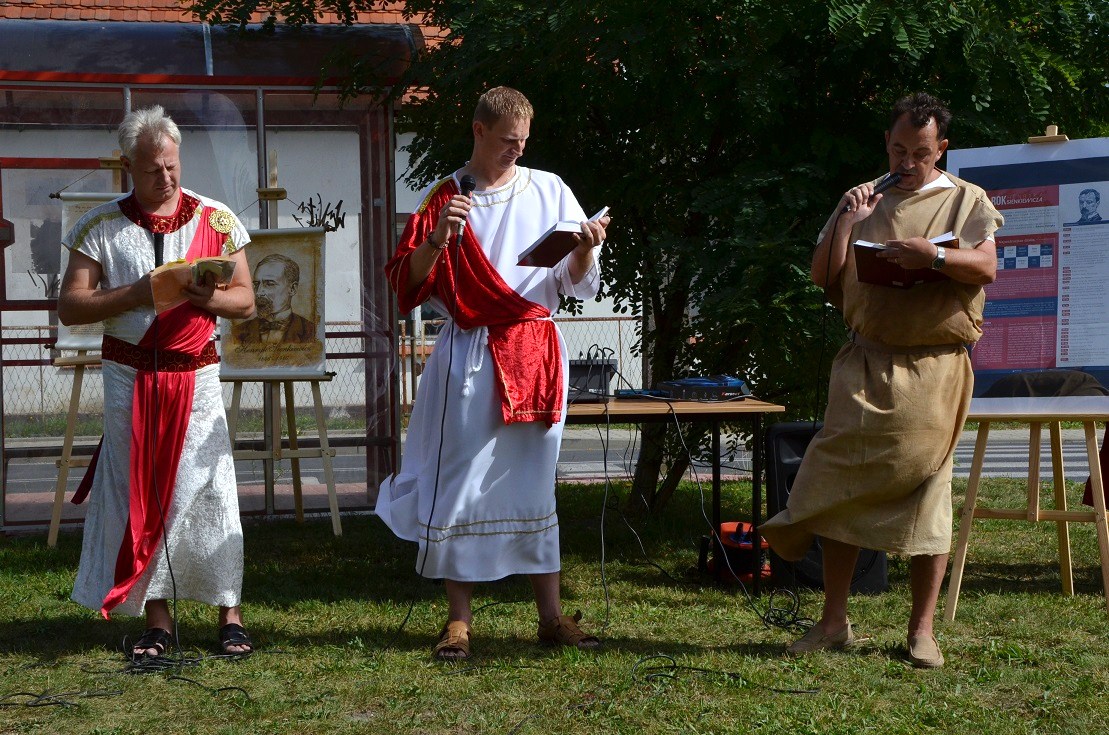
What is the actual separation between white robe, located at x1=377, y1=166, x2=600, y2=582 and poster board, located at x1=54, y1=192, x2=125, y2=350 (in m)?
3.04

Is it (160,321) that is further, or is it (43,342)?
(43,342)

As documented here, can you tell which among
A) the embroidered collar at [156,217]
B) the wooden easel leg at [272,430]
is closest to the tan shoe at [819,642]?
the embroidered collar at [156,217]

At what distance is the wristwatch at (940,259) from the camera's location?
13.3 feet

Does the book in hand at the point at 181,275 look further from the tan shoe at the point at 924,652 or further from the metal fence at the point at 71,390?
the metal fence at the point at 71,390

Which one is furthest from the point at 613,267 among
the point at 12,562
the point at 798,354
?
the point at 12,562

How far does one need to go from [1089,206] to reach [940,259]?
1655 mm

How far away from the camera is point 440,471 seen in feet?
14.8

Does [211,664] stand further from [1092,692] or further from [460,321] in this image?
[1092,692]

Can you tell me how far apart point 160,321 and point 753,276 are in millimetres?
2756

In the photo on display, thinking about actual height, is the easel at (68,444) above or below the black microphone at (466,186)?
below

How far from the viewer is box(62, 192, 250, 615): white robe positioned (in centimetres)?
449

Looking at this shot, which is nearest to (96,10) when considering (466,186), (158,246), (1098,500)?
(158,246)

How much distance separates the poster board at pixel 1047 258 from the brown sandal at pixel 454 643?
2.51 metres

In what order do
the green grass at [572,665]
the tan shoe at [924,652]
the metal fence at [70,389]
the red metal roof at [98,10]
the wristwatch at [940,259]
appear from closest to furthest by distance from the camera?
the green grass at [572,665] → the wristwatch at [940,259] → the tan shoe at [924,652] → the metal fence at [70,389] → the red metal roof at [98,10]
